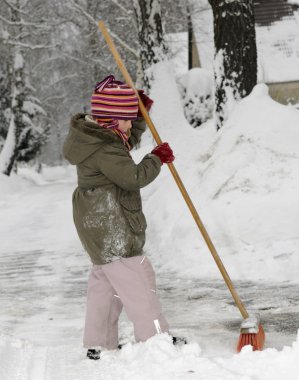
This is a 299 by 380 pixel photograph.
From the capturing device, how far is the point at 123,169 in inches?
155

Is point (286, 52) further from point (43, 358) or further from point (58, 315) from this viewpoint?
point (43, 358)

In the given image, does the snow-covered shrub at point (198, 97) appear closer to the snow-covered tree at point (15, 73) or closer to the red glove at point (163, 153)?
the snow-covered tree at point (15, 73)

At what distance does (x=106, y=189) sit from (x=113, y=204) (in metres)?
0.10

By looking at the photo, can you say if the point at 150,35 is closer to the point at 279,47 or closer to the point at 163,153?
the point at 279,47

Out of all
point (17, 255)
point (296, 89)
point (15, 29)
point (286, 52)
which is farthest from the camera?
point (15, 29)

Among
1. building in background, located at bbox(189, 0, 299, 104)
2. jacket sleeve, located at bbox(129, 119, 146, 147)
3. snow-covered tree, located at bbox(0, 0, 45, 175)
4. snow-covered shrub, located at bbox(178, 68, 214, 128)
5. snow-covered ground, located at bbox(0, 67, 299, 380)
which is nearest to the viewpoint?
snow-covered ground, located at bbox(0, 67, 299, 380)

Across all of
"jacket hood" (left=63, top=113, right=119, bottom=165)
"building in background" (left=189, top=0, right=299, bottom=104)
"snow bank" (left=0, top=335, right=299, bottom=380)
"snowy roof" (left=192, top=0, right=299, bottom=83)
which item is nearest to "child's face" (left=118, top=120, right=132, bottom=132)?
"jacket hood" (left=63, top=113, right=119, bottom=165)

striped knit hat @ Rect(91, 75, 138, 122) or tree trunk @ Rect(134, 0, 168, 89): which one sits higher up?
striped knit hat @ Rect(91, 75, 138, 122)

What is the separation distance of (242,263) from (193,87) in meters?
13.4

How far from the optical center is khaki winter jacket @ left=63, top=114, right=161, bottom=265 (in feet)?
13.0

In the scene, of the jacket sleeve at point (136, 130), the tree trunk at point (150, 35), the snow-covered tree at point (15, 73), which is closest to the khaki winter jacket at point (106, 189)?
the jacket sleeve at point (136, 130)

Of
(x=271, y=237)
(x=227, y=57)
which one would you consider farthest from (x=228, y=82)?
(x=271, y=237)

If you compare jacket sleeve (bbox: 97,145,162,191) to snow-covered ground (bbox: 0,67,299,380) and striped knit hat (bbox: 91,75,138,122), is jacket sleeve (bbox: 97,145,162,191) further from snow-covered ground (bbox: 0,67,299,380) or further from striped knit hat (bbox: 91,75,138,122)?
snow-covered ground (bbox: 0,67,299,380)

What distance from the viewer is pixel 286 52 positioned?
15438 mm
